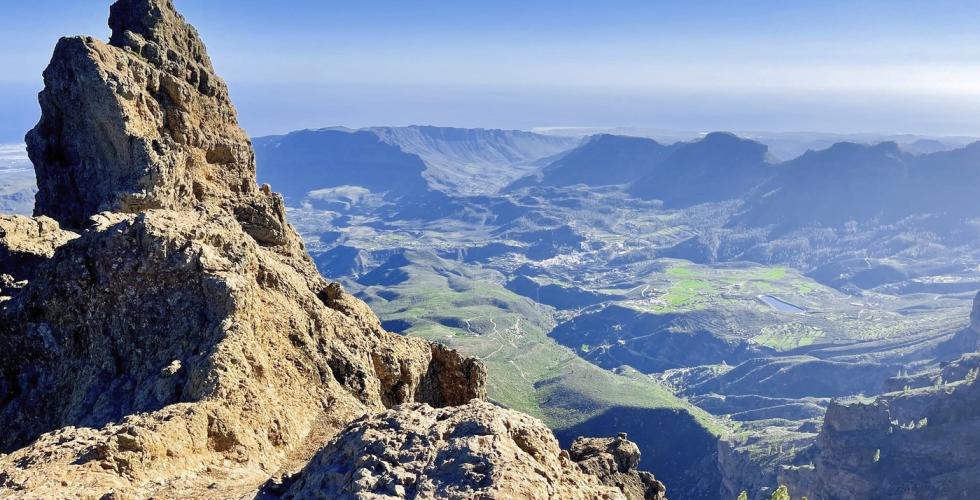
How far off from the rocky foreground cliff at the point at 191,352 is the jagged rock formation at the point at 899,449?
151 meters

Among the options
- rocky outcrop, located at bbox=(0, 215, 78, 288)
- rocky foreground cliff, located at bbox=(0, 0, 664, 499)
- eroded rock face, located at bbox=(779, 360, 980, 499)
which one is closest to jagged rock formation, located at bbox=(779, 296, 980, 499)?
eroded rock face, located at bbox=(779, 360, 980, 499)

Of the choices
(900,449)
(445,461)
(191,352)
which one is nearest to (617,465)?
(191,352)

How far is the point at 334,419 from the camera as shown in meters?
30.3

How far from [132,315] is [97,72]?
2378 centimetres

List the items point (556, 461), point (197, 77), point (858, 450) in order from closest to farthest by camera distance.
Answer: point (556, 461), point (197, 77), point (858, 450)

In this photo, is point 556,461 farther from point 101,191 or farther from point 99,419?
point 101,191

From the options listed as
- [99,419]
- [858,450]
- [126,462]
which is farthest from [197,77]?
[858,450]

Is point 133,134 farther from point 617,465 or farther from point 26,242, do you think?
point 617,465

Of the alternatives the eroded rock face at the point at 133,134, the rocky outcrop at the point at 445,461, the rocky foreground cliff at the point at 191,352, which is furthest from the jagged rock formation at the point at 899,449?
the rocky outcrop at the point at 445,461

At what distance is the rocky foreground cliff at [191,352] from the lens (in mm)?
19906

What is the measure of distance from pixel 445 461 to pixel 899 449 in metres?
191

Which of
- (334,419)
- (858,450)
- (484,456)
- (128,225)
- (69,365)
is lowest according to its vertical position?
(858,450)

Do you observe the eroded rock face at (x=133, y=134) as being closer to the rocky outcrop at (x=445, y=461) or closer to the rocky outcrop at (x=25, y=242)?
the rocky outcrop at (x=25, y=242)

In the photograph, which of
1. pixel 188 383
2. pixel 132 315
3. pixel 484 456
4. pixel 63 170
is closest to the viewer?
pixel 484 456
